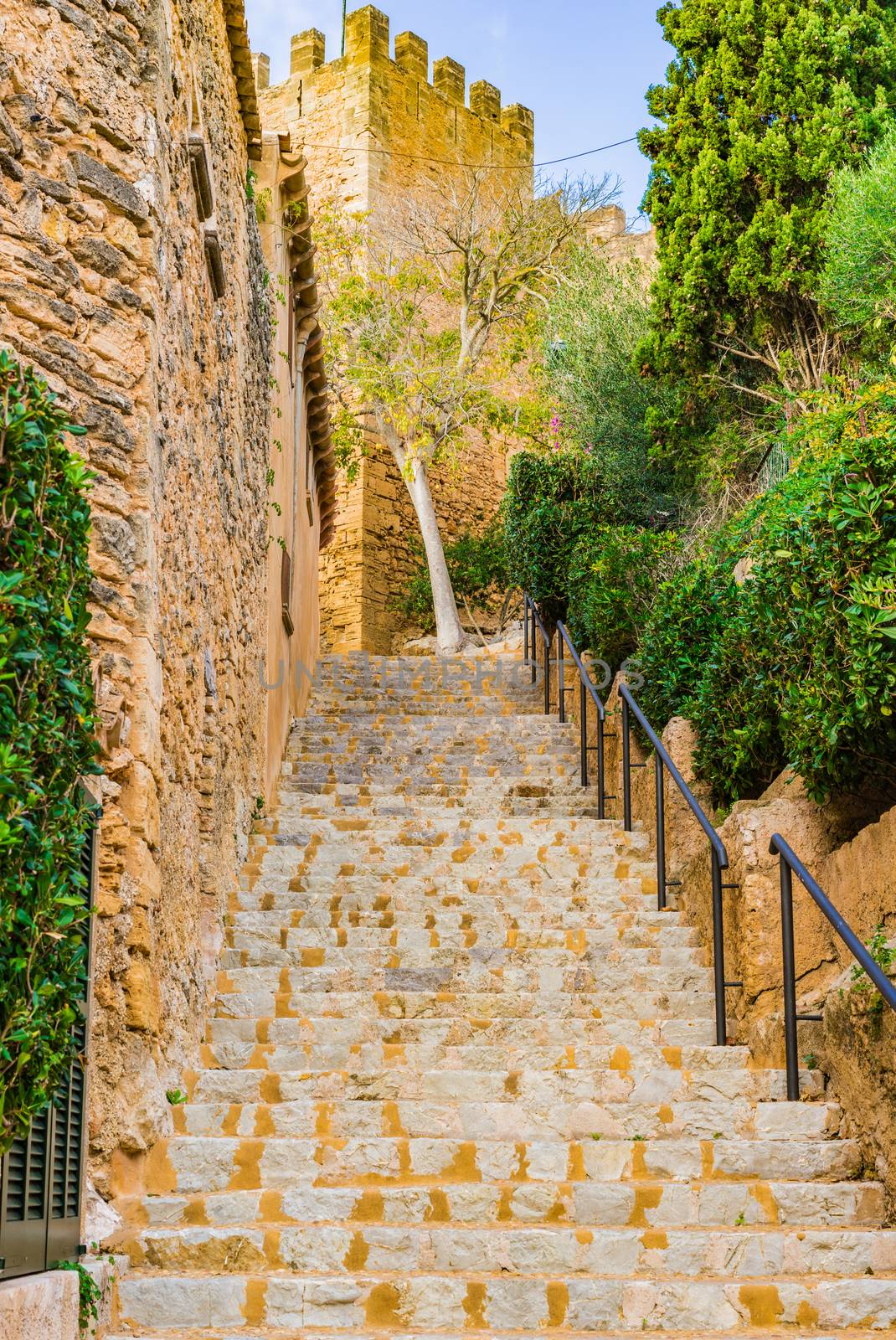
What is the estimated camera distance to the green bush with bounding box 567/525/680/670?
10.4m

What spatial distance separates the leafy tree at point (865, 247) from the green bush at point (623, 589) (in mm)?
2114

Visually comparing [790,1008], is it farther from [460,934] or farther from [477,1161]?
[460,934]

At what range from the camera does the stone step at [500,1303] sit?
12.8ft

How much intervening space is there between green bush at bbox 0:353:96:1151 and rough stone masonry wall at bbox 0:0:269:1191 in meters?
1.24

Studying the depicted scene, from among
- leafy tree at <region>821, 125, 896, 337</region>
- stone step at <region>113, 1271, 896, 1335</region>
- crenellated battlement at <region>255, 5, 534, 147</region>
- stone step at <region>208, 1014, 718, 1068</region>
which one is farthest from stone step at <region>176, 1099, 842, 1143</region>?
crenellated battlement at <region>255, 5, 534, 147</region>

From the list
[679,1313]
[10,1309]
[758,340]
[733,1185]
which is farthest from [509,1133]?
[758,340]

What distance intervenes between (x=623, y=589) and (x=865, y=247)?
9.60 ft

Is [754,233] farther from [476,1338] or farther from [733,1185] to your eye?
[476,1338]

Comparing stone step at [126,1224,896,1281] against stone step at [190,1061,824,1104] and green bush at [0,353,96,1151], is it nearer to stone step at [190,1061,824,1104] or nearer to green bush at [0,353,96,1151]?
stone step at [190,1061,824,1104]

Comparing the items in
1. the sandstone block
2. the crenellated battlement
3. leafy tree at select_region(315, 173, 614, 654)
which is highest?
the crenellated battlement

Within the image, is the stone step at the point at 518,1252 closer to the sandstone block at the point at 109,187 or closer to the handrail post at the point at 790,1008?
the handrail post at the point at 790,1008

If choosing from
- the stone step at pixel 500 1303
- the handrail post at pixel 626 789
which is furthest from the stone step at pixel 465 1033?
the handrail post at pixel 626 789

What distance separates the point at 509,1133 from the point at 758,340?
809 centimetres

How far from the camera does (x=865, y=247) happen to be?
9242mm
